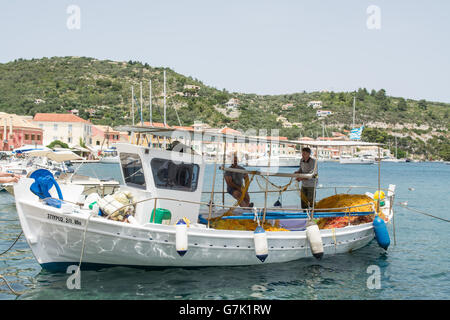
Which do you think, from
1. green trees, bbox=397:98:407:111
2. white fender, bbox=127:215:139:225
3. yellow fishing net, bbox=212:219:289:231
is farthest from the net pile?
green trees, bbox=397:98:407:111

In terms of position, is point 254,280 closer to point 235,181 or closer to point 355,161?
point 235,181

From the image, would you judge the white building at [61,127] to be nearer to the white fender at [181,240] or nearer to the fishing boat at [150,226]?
the fishing boat at [150,226]

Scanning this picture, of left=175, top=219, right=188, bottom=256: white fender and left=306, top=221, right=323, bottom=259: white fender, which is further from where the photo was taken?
left=306, top=221, right=323, bottom=259: white fender

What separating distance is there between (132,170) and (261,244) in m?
3.35

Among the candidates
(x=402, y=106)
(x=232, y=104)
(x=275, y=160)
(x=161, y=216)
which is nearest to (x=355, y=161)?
(x=232, y=104)

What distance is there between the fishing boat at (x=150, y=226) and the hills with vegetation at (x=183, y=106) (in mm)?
104711

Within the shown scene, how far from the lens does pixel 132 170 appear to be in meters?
9.90

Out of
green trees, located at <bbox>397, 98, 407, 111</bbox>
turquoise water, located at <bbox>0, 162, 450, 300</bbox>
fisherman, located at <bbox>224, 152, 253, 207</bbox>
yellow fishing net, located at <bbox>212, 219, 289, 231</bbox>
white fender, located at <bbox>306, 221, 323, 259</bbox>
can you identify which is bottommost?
turquoise water, located at <bbox>0, 162, 450, 300</bbox>

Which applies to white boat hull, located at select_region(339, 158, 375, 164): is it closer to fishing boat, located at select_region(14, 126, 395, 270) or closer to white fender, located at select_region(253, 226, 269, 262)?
fishing boat, located at select_region(14, 126, 395, 270)

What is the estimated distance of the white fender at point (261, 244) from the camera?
30.5 ft

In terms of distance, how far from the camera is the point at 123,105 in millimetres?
140875

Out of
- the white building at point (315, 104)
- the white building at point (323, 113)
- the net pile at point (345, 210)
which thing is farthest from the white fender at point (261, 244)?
the white building at point (315, 104)

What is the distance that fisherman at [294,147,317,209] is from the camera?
11.0 meters

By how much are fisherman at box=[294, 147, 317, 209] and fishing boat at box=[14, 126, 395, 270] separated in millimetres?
826
